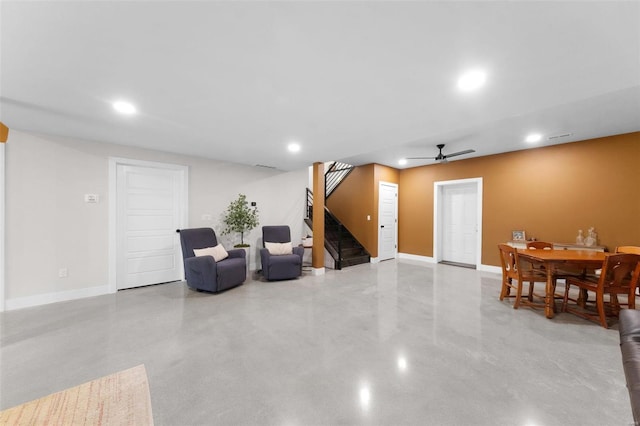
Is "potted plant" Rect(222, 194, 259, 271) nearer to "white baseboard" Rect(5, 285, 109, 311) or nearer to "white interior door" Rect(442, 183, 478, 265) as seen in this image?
"white baseboard" Rect(5, 285, 109, 311)

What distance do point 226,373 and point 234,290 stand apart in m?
2.24

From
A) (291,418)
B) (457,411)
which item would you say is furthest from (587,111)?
(291,418)

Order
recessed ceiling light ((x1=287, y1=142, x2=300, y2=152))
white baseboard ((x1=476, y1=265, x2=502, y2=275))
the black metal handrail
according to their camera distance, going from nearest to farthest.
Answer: recessed ceiling light ((x1=287, y1=142, x2=300, y2=152))
white baseboard ((x1=476, y1=265, x2=502, y2=275))
the black metal handrail

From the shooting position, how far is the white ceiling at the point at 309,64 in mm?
1412

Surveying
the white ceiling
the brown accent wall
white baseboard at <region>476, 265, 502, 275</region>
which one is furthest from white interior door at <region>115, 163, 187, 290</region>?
white baseboard at <region>476, 265, 502, 275</region>

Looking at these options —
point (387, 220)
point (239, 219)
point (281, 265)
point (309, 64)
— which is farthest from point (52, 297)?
point (387, 220)

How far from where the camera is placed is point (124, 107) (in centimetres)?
261

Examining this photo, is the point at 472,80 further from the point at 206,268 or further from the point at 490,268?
the point at 490,268

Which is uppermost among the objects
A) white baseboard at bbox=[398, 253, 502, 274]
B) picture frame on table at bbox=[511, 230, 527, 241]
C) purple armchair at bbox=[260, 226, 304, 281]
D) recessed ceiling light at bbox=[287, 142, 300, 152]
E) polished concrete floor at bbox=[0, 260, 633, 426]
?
recessed ceiling light at bbox=[287, 142, 300, 152]

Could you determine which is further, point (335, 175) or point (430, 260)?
point (335, 175)

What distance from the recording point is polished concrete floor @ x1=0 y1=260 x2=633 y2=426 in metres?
1.59

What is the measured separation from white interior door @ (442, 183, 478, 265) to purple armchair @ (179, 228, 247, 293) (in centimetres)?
532

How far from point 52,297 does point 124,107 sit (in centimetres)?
314

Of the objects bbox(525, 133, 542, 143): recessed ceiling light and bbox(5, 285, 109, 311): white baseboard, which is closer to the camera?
bbox(5, 285, 109, 311): white baseboard
